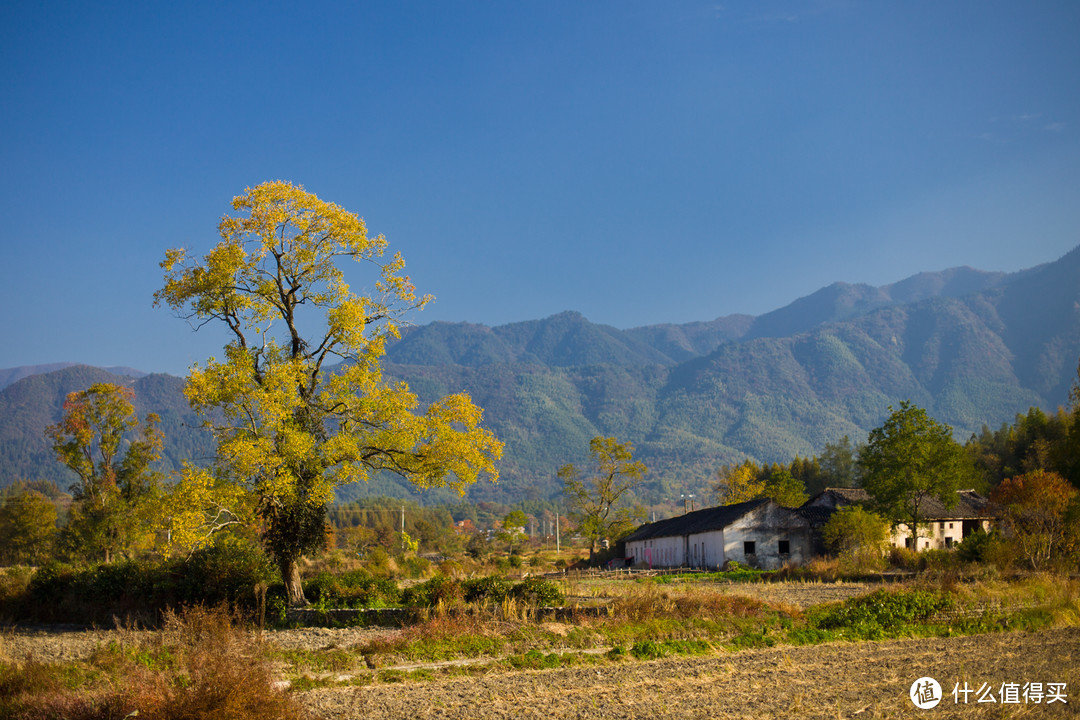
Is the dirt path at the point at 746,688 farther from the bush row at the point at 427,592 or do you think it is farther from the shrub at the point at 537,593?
the bush row at the point at 427,592

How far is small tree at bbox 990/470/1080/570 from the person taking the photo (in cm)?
2928

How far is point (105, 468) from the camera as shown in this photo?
4238 centimetres

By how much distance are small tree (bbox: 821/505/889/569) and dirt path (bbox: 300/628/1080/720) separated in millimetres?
26077

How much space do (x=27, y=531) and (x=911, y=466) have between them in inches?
2584

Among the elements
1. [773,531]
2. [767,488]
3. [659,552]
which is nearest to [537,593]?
[773,531]

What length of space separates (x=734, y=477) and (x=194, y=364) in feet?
228

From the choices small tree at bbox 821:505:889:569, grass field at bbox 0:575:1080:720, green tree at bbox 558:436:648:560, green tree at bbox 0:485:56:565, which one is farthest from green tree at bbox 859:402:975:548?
green tree at bbox 0:485:56:565

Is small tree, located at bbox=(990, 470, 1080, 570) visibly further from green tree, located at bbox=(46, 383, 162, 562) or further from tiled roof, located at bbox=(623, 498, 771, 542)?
green tree, located at bbox=(46, 383, 162, 562)

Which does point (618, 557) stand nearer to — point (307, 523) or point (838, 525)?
point (838, 525)

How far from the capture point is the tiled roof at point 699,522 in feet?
164

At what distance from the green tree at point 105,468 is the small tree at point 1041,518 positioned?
4163 centimetres

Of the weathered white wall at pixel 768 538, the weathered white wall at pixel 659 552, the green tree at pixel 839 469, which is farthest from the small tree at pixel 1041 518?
the green tree at pixel 839 469

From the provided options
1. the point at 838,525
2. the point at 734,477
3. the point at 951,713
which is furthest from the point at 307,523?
the point at 734,477

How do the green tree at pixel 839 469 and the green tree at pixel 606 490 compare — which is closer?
the green tree at pixel 606 490
